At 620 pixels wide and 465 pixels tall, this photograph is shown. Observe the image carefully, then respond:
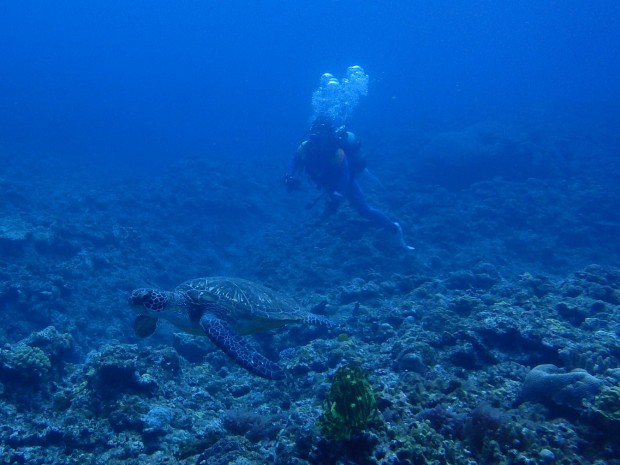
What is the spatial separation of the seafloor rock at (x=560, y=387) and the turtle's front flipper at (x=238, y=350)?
9.97ft

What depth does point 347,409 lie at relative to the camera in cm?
327

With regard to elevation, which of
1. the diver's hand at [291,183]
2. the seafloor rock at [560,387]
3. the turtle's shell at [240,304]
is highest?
the diver's hand at [291,183]

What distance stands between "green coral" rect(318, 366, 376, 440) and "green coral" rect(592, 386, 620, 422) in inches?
86.7

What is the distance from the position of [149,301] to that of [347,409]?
3907 mm

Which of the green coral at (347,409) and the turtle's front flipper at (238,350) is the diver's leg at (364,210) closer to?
the turtle's front flipper at (238,350)

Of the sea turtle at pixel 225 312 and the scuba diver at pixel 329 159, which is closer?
the sea turtle at pixel 225 312

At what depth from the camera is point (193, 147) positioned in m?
46.9

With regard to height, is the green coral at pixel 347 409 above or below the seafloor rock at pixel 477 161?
below

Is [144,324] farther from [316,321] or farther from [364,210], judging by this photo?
[364,210]

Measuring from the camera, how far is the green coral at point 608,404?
3.60 meters

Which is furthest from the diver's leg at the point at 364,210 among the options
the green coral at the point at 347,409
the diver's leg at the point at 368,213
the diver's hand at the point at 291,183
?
the green coral at the point at 347,409

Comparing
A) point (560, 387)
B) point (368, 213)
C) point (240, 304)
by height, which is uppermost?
point (368, 213)

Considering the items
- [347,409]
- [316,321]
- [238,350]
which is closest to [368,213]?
[316,321]

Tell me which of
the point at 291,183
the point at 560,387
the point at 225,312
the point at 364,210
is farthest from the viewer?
the point at 364,210
